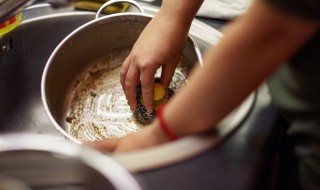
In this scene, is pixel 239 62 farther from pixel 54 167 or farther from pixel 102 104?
pixel 102 104

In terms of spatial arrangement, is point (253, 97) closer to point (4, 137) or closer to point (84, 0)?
point (4, 137)

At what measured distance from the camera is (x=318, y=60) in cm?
46

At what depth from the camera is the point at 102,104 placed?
0.80 metres

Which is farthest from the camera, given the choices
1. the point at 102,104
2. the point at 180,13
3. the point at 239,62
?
the point at 102,104

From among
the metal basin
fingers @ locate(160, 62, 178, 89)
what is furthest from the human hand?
the metal basin

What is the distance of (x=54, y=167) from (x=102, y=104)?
39 cm

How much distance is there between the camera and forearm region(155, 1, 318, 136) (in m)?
0.36

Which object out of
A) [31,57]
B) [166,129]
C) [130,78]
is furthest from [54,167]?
[31,57]

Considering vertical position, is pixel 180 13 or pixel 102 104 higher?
pixel 180 13

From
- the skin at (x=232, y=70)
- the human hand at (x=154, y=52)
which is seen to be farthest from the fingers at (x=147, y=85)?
the skin at (x=232, y=70)

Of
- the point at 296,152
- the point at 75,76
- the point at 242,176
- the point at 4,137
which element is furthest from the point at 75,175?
the point at 75,76

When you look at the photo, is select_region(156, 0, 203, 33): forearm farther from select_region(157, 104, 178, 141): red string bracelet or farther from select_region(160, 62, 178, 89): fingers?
select_region(157, 104, 178, 141): red string bracelet

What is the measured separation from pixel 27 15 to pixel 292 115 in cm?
56

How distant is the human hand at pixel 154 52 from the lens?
0.63 metres
